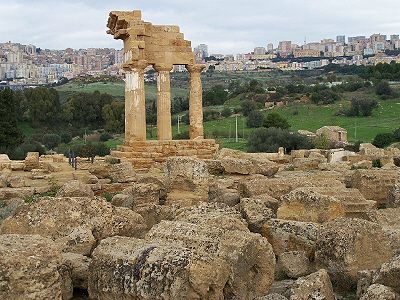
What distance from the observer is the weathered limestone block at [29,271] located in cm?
597

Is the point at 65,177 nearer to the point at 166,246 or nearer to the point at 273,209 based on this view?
the point at 273,209

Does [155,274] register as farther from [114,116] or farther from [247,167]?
[114,116]

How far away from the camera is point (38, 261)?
20.1 ft

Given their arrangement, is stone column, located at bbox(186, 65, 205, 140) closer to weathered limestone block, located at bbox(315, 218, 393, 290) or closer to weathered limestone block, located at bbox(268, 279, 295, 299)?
weathered limestone block, located at bbox(315, 218, 393, 290)

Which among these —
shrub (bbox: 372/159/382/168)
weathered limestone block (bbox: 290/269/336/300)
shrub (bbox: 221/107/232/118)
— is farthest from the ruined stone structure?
shrub (bbox: 221/107/232/118)

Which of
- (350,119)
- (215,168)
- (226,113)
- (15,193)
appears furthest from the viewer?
(226,113)

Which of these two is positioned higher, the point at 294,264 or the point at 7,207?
the point at 7,207

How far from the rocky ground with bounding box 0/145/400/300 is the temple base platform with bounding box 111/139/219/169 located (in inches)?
286

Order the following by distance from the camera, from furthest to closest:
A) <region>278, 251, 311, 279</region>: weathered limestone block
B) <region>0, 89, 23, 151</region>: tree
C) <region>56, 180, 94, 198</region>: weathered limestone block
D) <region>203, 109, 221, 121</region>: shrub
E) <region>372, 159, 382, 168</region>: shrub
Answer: <region>203, 109, 221, 121</region>: shrub
<region>0, 89, 23, 151</region>: tree
<region>372, 159, 382, 168</region>: shrub
<region>56, 180, 94, 198</region>: weathered limestone block
<region>278, 251, 311, 279</region>: weathered limestone block

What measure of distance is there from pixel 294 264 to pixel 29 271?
333 centimetres

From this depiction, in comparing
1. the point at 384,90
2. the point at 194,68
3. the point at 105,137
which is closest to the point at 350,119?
the point at 384,90

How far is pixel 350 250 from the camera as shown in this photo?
723 cm

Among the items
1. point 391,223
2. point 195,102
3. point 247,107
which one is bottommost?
point 391,223

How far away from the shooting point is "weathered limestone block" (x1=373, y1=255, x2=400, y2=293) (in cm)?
608
